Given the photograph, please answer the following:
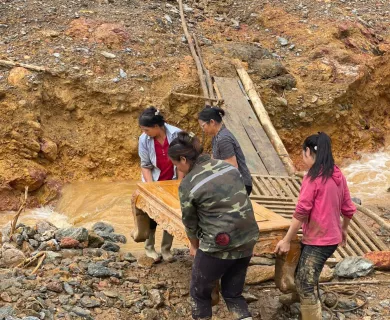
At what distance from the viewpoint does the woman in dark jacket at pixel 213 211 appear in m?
3.42

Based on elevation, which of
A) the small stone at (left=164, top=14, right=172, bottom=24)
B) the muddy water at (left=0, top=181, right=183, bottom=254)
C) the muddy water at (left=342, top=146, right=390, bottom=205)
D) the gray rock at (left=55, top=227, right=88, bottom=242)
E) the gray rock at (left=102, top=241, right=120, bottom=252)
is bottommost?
the muddy water at (left=0, top=181, right=183, bottom=254)

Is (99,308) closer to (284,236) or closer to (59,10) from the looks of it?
(284,236)

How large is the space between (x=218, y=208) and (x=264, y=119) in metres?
5.34

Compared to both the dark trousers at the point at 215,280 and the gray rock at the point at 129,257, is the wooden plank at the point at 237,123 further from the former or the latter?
the dark trousers at the point at 215,280

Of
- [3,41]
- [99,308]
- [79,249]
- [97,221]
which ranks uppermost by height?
[99,308]

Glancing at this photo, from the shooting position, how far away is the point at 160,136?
4922 millimetres

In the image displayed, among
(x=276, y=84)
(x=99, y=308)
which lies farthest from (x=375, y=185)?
(x=99, y=308)

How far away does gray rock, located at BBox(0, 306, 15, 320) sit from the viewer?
3.85m

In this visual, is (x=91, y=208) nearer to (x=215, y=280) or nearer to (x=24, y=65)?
(x=24, y=65)

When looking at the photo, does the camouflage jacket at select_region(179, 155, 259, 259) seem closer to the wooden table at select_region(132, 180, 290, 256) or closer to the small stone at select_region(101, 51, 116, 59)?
the wooden table at select_region(132, 180, 290, 256)

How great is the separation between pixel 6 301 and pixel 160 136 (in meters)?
1.90

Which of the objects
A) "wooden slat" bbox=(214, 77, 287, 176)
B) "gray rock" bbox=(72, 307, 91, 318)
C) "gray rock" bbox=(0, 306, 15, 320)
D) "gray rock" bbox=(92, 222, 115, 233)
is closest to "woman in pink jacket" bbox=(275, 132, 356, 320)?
"gray rock" bbox=(72, 307, 91, 318)

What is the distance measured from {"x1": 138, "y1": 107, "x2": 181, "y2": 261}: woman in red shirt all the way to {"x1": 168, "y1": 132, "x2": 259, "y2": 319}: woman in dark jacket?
1245mm

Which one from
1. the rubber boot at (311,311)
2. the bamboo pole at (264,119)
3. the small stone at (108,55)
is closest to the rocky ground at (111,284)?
the rubber boot at (311,311)
